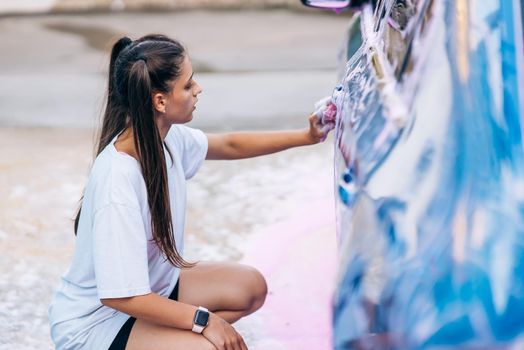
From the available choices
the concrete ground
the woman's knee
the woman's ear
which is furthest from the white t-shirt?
the concrete ground

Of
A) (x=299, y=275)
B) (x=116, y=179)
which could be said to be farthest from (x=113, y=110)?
(x=299, y=275)

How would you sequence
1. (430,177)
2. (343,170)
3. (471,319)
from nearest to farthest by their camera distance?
(471,319) < (430,177) < (343,170)

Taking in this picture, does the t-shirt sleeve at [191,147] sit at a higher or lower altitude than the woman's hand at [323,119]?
lower

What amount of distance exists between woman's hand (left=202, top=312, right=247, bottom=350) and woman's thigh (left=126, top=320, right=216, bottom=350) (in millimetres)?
17

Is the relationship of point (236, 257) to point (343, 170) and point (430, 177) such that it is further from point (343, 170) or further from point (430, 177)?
point (430, 177)

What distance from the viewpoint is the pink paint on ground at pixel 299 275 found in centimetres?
385

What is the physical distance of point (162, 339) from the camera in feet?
9.81

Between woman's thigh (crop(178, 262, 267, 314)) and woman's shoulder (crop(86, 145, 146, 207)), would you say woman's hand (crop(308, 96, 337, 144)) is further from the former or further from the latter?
woman's shoulder (crop(86, 145, 146, 207))

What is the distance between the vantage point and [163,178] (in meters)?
3.00

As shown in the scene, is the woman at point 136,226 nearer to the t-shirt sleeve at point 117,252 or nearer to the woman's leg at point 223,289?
the t-shirt sleeve at point 117,252

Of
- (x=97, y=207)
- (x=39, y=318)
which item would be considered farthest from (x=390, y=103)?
(x=39, y=318)

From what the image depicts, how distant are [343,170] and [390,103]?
0.31 metres

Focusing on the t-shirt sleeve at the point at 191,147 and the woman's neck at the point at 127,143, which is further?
the t-shirt sleeve at the point at 191,147

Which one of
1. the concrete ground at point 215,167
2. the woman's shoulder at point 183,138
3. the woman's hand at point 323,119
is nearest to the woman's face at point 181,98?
the woman's shoulder at point 183,138
